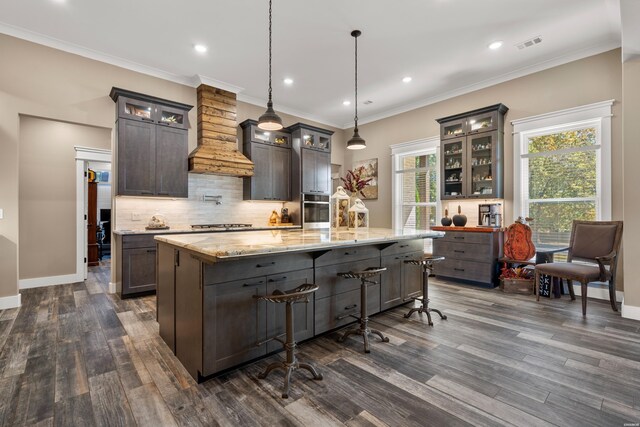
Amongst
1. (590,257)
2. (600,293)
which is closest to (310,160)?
(590,257)

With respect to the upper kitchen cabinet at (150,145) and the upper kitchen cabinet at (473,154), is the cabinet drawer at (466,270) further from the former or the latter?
the upper kitchen cabinet at (150,145)

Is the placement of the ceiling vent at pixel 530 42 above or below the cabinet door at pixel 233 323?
above

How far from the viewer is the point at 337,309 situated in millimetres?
2900

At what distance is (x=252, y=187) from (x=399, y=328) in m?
3.77

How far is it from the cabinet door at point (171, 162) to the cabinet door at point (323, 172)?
8.66 ft

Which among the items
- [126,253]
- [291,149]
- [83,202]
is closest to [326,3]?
[291,149]

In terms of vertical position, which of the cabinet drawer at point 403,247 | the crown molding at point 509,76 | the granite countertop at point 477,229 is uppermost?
the crown molding at point 509,76

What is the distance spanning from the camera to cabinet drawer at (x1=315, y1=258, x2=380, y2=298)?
9.01 ft

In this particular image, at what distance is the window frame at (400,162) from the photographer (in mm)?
5957

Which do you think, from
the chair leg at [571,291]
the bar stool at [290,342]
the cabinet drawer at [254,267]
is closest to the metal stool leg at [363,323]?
the cabinet drawer at [254,267]

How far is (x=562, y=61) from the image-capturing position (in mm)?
4371

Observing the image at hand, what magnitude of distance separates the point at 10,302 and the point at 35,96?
102 inches

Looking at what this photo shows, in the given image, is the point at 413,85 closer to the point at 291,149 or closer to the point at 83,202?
the point at 291,149

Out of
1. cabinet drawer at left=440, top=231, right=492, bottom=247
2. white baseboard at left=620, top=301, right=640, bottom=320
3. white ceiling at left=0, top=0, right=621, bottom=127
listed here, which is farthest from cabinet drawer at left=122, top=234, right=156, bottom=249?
white baseboard at left=620, top=301, right=640, bottom=320
